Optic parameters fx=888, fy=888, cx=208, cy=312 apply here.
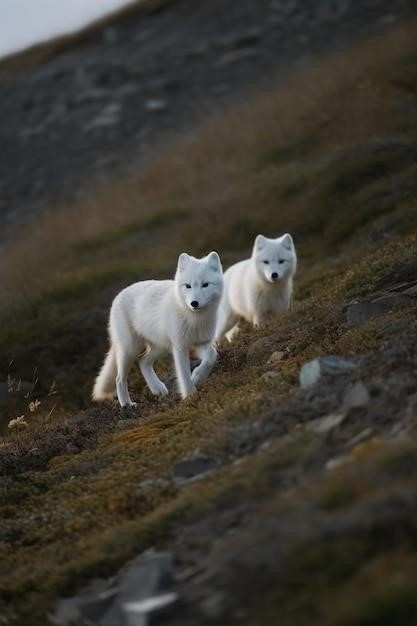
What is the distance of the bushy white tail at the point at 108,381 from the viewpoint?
968 cm

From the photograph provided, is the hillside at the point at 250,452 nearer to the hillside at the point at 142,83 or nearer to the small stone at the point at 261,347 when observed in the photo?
the small stone at the point at 261,347

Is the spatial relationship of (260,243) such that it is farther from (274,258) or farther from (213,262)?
(213,262)

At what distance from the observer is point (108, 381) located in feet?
32.0

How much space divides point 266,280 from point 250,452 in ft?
18.6

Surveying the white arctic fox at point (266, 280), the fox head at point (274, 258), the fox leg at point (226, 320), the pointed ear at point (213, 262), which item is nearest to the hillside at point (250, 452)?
the white arctic fox at point (266, 280)

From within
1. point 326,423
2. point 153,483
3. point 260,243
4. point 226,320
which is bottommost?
point 226,320

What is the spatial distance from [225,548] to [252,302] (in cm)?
731

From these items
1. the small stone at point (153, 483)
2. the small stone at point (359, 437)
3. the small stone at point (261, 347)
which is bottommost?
the small stone at point (261, 347)

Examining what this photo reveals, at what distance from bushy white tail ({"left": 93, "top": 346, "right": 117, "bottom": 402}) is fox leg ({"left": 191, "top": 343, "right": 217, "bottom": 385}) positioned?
1297mm

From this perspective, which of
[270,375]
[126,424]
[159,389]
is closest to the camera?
[270,375]

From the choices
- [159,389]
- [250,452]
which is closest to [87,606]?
[250,452]

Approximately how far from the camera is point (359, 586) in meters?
3.66

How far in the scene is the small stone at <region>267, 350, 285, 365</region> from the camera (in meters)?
7.99

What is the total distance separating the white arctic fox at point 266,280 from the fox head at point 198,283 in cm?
240
